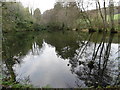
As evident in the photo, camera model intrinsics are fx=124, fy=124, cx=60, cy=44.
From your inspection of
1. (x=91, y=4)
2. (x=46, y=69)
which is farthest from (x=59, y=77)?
(x=91, y=4)

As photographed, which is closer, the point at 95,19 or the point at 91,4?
the point at 91,4

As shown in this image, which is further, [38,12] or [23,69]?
[38,12]

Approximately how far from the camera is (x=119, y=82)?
4031mm

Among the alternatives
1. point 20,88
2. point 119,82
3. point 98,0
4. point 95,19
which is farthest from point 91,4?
point 20,88

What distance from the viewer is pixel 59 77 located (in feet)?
16.0

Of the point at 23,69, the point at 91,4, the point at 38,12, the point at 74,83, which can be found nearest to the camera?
the point at 74,83

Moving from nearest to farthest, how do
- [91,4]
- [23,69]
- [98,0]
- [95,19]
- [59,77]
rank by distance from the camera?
[59,77]
[23,69]
[98,0]
[91,4]
[95,19]

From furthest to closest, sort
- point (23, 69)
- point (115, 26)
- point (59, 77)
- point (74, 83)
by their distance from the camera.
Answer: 1. point (115, 26)
2. point (23, 69)
3. point (59, 77)
4. point (74, 83)

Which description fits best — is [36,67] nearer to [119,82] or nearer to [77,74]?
[77,74]

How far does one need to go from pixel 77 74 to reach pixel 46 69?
1.53 m

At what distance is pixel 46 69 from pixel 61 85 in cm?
170

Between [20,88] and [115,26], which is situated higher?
[115,26]

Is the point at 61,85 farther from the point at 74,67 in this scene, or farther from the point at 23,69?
the point at 23,69

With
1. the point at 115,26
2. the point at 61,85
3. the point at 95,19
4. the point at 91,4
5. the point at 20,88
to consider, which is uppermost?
the point at 91,4
